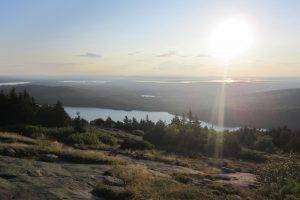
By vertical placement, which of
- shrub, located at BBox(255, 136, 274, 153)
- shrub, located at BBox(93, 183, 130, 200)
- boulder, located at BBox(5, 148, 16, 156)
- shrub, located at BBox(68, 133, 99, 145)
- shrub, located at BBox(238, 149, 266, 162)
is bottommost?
shrub, located at BBox(255, 136, 274, 153)

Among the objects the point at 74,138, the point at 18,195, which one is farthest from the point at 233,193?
the point at 74,138

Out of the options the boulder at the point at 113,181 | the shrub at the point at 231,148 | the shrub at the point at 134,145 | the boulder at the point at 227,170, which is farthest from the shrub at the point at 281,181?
the shrub at the point at 231,148

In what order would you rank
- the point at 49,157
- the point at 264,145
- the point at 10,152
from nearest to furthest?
the point at 10,152
the point at 49,157
the point at 264,145

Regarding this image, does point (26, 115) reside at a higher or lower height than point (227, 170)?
higher

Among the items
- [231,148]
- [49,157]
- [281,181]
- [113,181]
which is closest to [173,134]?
[231,148]

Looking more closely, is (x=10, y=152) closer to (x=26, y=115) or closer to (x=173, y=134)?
(x=173, y=134)

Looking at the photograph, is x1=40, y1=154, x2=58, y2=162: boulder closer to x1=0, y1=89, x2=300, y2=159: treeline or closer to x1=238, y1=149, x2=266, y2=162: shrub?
x1=0, y1=89, x2=300, y2=159: treeline

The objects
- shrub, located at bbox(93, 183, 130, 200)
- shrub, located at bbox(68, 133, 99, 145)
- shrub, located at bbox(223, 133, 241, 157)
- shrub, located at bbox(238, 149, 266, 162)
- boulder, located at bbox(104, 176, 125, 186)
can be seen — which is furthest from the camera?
shrub, located at bbox(223, 133, 241, 157)

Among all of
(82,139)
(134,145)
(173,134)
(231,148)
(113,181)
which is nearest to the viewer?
(113,181)

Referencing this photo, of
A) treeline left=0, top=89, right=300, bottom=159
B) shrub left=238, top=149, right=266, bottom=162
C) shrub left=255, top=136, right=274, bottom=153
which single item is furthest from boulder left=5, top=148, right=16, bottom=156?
shrub left=255, top=136, right=274, bottom=153

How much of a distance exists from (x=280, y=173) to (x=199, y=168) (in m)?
6.08

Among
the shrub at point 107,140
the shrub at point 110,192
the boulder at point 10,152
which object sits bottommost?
the shrub at point 107,140

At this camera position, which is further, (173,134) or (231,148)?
(173,134)

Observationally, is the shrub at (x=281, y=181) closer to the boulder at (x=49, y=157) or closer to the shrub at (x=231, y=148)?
the boulder at (x=49, y=157)
